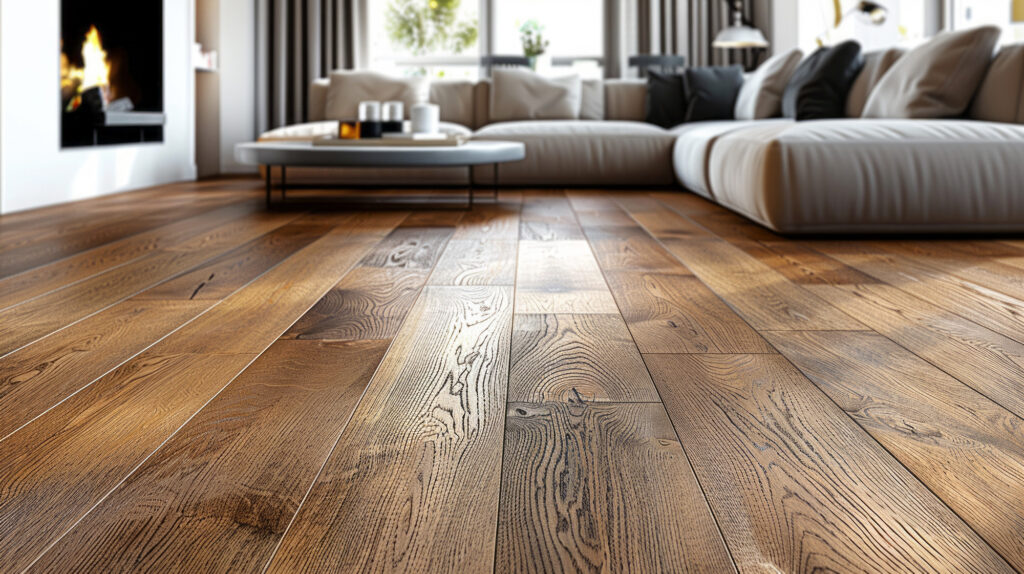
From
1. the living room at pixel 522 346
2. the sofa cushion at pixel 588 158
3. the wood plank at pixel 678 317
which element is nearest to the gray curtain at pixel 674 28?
the sofa cushion at pixel 588 158

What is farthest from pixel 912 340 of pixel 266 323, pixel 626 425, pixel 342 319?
pixel 266 323

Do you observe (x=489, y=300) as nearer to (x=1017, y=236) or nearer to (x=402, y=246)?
(x=402, y=246)

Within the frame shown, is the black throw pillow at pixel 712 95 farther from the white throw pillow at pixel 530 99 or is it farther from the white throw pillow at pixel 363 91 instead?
the white throw pillow at pixel 363 91

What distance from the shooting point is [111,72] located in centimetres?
434

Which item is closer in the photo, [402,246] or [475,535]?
[475,535]

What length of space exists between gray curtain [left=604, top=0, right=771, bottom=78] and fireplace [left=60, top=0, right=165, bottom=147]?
352 centimetres

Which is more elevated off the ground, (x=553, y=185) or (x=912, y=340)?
(x=553, y=185)

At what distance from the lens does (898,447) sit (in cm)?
89

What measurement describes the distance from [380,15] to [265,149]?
13.6 feet

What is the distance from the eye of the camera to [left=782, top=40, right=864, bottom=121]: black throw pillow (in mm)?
4031

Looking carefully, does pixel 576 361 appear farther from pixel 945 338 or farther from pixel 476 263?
pixel 476 263

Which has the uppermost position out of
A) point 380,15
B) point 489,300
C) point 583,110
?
point 380,15

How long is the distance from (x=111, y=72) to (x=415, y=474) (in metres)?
4.19

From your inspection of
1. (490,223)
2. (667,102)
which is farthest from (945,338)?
(667,102)
